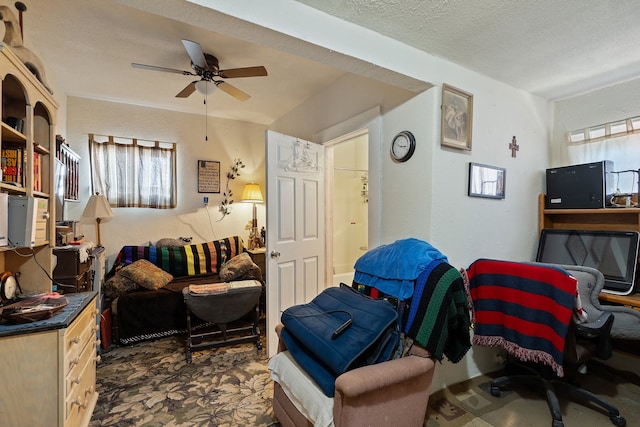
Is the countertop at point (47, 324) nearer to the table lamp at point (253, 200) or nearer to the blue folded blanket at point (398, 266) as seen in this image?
the blue folded blanket at point (398, 266)

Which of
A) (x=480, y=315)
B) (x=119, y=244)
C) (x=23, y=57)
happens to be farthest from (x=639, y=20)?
(x=119, y=244)

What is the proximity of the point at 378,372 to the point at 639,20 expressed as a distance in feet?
7.85

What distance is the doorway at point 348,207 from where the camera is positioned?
4.63 metres

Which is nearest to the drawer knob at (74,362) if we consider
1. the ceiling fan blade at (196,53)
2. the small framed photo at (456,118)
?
the ceiling fan blade at (196,53)

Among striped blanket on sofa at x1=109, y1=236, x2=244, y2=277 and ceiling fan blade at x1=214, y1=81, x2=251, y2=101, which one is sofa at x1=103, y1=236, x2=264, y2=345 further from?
ceiling fan blade at x1=214, y1=81, x2=251, y2=101

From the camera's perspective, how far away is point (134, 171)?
→ 373cm

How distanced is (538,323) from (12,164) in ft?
9.83

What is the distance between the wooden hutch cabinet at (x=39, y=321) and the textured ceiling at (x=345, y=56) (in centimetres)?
75

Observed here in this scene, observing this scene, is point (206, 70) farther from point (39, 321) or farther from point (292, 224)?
point (39, 321)

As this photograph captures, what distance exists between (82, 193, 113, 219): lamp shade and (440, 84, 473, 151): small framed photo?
3497 millimetres

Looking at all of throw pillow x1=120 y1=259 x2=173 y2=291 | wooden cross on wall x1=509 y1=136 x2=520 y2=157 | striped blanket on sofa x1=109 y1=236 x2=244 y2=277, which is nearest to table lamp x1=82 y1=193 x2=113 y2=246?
striped blanket on sofa x1=109 y1=236 x2=244 y2=277

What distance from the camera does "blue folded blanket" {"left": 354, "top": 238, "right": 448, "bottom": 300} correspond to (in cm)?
162

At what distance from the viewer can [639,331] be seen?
5.95 ft

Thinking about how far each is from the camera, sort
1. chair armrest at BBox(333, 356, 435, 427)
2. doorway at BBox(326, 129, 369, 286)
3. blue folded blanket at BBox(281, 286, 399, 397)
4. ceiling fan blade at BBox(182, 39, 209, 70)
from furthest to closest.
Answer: doorway at BBox(326, 129, 369, 286) < ceiling fan blade at BBox(182, 39, 209, 70) < blue folded blanket at BBox(281, 286, 399, 397) < chair armrest at BBox(333, 356, 435, 427)
